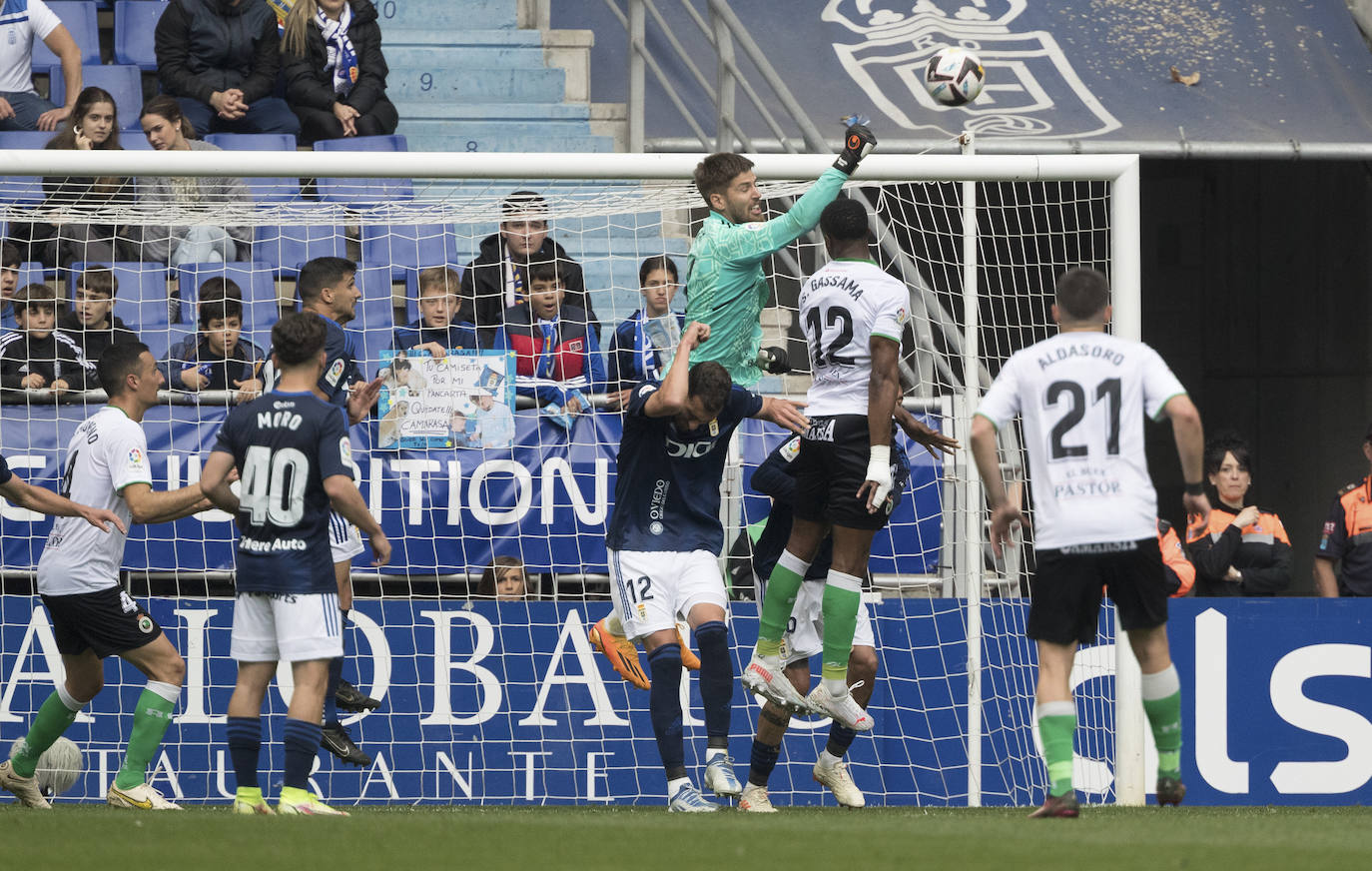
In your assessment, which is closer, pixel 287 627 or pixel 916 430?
pixel 287 627

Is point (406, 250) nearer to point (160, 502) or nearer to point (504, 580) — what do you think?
point (504, 580)

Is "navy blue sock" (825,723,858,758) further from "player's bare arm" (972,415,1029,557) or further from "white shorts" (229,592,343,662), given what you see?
"white shorts" (229,592,343,662)

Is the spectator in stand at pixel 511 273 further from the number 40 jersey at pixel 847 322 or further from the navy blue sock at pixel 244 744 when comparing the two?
the navy blue sock at pixel 244 744

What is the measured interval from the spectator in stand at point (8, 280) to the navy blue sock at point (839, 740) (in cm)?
526

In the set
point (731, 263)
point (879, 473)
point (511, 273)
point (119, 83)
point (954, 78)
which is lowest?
point (879, 473)

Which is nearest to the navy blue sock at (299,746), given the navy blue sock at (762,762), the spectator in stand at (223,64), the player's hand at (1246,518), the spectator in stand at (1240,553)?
the navy blue sock at (762,762)

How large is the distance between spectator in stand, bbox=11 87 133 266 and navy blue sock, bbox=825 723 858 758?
196 inches

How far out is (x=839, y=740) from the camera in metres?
8.26

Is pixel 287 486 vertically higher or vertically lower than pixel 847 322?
lower

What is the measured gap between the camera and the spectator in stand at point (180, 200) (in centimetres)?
1056

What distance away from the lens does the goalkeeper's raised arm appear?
782cm

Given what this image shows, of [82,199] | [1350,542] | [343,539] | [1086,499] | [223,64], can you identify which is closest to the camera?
[1086,499]

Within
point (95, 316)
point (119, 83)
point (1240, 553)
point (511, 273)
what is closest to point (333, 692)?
point (511, 273)

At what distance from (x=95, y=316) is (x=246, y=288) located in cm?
91
